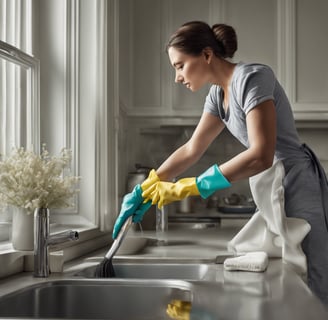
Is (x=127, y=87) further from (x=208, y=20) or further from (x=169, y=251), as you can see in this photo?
(x=169, y=251)

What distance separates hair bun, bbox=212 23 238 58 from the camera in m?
1.92

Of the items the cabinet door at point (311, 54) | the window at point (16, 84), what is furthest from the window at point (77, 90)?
the cabinet door at point (311, 54)

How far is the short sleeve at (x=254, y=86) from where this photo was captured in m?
1.73

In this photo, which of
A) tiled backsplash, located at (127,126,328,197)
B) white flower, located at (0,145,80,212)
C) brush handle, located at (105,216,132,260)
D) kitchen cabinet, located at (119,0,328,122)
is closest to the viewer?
white flower, located at (0,145,80,212)

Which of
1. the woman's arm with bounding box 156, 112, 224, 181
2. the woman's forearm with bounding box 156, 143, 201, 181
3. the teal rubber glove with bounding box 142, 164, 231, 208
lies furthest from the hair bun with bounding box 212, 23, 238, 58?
the teal rubber glove with bounding box 142, 164, 231, 208

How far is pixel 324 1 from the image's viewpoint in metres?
3.36

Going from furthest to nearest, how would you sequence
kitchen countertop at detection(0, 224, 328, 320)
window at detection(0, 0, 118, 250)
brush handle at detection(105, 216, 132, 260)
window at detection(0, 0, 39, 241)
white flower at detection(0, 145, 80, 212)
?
window at detection(0, 0, 118, 250) < window at detection(0, 0, 39, 241) < brush handle at detection(105, 216, 132, 260) < white flower at detection(0, 145, 80, 212) < kitchen countertop at detection(0, 224, 328, 320)

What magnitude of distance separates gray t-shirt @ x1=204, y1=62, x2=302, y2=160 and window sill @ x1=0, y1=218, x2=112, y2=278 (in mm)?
580

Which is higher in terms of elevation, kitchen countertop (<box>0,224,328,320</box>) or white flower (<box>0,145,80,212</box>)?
white flower (<box>0,145,80,212</box>)

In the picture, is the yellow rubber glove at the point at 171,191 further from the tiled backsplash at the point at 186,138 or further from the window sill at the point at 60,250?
the tiled backsplash at the point at 186,138

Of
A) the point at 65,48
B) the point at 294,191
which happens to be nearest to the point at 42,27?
the point at 65,48

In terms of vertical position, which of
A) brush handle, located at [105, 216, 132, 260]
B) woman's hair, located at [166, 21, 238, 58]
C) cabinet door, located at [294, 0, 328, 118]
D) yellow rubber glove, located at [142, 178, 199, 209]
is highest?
cabinet door, located at [294, 0, 328, 118]

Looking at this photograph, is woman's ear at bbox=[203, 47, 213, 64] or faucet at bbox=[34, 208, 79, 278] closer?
faucet at bbox=[34, 208, 79, 278]

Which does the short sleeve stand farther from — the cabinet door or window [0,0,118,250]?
the cabinet door
